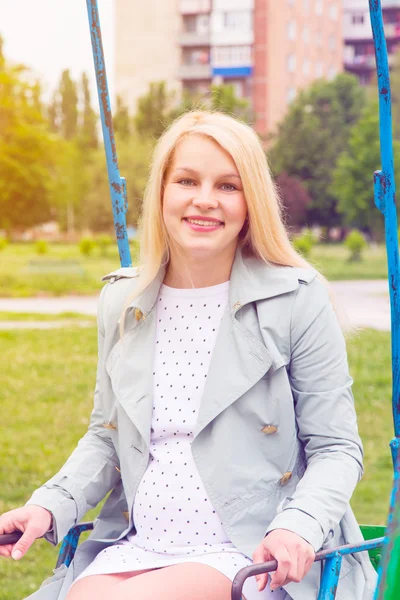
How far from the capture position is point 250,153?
1.93 meters

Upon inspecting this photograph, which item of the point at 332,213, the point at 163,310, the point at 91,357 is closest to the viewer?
the point at 163,310

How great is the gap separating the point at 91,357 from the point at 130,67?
15781 mm

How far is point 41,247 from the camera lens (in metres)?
19.6

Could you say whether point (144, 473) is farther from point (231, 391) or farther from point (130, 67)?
point (130, 67)

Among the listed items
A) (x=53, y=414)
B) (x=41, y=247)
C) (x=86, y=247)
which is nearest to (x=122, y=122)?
(x=86, y=247)

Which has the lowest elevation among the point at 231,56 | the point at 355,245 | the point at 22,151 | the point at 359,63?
the point at 355,245

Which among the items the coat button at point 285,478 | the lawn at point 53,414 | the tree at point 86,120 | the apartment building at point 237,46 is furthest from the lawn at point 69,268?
the coat button at point 285,478

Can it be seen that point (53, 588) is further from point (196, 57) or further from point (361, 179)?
point (196, 57)

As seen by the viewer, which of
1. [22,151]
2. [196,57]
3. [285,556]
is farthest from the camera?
[196,57]

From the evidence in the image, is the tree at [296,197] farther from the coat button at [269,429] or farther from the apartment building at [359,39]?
the coat button at [269,429]

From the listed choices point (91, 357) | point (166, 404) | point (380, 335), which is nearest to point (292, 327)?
point (166, 404)

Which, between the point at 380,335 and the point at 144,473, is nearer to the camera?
the point at 144,473

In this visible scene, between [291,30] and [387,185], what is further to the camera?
[291,30]

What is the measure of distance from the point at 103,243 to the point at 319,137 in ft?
22.2
